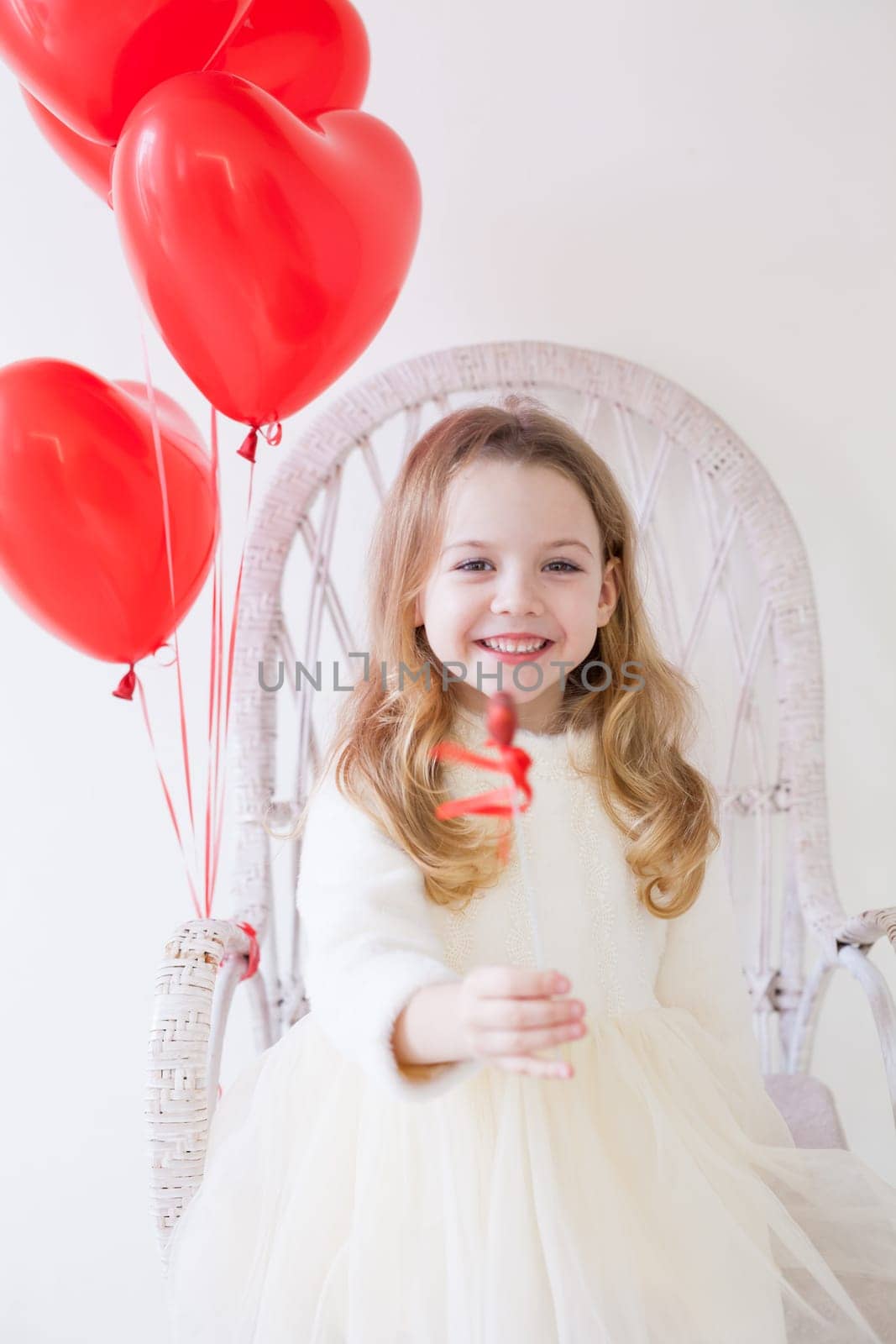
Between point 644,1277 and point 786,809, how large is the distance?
0.64 m

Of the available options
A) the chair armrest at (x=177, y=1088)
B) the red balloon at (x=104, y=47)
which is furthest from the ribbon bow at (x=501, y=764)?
the red balloon at (x=104, y=47)

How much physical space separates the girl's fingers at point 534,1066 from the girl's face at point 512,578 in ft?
Answer: 1.17

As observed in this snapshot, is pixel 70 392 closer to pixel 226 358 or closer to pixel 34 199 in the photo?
pixel 226 358

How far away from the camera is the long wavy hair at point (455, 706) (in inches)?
37.2

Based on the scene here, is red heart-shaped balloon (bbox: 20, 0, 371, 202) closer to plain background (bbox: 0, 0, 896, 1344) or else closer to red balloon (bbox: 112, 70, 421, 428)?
red balloon (bbox: 112, 70, 421, 428)

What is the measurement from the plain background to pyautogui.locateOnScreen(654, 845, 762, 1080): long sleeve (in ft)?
1.47

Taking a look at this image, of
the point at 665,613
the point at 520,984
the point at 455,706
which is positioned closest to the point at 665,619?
the point at 665,613

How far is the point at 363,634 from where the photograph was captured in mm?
1231

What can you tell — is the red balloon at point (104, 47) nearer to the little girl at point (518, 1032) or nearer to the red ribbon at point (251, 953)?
the little girl at point (518, 1032)

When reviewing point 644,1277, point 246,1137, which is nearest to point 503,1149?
point 644,1277

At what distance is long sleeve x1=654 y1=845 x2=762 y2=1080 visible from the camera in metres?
0.99

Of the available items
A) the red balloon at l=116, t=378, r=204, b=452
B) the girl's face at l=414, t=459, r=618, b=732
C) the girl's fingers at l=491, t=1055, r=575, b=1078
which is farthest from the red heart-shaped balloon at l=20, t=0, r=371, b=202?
the girl's fingers at l=491, t=1055, r=575, b=1078

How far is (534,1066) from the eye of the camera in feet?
2.04

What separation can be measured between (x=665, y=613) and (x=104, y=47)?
78cm
